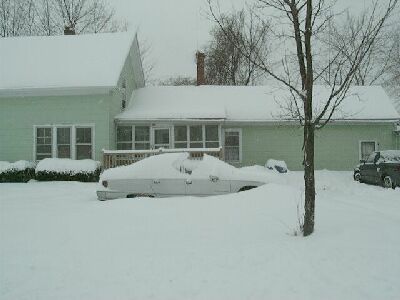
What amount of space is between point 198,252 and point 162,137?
15.7m

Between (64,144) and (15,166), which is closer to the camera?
(15,166)

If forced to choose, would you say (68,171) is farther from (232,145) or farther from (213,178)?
(232,145)

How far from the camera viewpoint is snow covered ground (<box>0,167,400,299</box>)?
4.30 meters

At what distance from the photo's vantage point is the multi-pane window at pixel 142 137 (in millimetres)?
20578

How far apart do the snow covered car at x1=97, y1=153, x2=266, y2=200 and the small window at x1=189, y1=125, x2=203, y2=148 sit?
10437 mm

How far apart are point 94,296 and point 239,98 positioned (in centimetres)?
1971

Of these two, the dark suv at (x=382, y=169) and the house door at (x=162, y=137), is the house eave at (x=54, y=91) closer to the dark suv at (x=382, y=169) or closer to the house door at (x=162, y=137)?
the house door at (x=162, y=137)

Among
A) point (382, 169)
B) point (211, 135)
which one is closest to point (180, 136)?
point (211, 135)

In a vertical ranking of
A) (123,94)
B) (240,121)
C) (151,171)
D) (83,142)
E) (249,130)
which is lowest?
(151,171)

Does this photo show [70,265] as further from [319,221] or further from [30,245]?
[319,221]

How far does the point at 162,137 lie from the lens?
68.2 ft

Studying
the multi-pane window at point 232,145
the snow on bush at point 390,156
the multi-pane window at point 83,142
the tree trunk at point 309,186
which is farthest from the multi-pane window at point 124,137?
the tree trunk at point 309,186

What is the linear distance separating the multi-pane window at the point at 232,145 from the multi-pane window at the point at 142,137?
165 inches

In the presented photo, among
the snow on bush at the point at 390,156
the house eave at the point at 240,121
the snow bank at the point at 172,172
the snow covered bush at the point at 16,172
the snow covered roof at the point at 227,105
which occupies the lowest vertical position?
the snow covered bush at the point at 16,172
